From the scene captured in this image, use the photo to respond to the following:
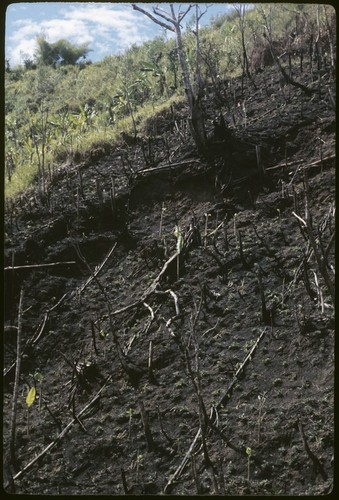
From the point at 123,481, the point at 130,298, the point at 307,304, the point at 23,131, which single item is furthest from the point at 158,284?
the point at 23,131

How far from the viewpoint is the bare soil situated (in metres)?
1.89

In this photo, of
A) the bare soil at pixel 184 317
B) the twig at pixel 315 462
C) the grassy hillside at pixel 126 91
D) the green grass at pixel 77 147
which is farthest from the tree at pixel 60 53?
the twig at pixel 315 462

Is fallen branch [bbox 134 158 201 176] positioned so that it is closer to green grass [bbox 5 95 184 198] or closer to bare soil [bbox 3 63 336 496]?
bare soil [bbox 3 63 336 496]

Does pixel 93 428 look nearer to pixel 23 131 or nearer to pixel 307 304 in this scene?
pixel 307 304

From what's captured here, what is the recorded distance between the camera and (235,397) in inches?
81.4

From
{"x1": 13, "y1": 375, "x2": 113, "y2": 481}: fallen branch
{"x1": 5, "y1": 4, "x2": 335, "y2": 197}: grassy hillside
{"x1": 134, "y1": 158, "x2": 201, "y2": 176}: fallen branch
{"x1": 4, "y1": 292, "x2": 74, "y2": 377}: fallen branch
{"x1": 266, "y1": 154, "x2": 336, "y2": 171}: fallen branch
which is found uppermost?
{"x1": 5, "y1": 4, "x2": 335, "y2": 197}: grassy hillside

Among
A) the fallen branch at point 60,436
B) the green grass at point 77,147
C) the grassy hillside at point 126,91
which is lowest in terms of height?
the fallen branch at point 60,436

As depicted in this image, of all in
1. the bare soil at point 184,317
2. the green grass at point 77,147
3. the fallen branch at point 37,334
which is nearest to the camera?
the bare soil at point 184,317

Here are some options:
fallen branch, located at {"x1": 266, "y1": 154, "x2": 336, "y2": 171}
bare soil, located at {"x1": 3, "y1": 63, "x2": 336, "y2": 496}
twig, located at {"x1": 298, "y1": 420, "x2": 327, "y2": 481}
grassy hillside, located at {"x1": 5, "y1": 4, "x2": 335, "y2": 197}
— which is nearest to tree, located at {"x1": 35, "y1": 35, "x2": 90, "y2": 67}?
grassy hillside, located at {"x1": 5, "y1": 4, "x2": 335, "y2": 197}

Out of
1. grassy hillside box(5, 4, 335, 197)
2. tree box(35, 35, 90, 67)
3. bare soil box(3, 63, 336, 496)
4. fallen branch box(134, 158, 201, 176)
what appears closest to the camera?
bare soil box(3, 63, 336, 496)

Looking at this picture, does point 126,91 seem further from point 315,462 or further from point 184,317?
point 315,462

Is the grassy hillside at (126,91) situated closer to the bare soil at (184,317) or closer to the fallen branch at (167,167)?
the bare soil at (184,317)

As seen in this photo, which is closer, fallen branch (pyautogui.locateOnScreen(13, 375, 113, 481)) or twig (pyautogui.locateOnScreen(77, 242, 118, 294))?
fallen branch (pyautogui.locateOnScreen(13, 375, 113, 481))

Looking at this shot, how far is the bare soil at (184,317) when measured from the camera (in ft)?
6.20
